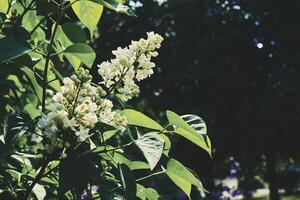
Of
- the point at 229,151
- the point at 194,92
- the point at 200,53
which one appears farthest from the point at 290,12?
the point at 229,151

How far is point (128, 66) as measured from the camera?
1.41 metres

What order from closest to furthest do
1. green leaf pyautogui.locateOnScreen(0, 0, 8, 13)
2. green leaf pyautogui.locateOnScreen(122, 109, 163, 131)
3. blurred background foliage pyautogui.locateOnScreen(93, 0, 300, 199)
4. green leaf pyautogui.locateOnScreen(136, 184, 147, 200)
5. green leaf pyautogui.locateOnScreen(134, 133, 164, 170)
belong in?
green leaf pyautogui.locateOnScreen(134, 133, 164, 170), green leaf pyautogui.locateOnScreen(122, 109, 163, 131), green leaf pyautogui.locateOnScreen(136, 184, 147, 200), green leaf pyautogui.locateOnScreen(0, 0, 8, 13), blurred background foliage pyautogui.locateOnScreen(93, 0, 300, 199)

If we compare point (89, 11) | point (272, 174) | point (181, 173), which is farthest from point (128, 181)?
point (272, 174)

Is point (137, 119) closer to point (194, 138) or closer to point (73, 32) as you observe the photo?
point (194, 138)

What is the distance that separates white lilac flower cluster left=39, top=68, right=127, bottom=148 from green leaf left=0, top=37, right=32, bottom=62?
157 millimetres

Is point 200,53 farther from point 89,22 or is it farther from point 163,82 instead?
point 89,22

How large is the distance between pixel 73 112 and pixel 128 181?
0.88ft

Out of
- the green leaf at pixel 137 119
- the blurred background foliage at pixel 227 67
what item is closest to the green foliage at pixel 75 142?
the green leaf at pixel 137 119

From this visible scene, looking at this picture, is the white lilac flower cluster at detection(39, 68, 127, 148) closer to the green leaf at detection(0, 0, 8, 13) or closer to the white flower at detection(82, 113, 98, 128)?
the white flower at detection(82, 113, 98, 128)

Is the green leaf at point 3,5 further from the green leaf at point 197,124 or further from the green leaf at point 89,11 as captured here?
the green leaf at point 197,124

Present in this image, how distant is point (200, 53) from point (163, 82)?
89cm

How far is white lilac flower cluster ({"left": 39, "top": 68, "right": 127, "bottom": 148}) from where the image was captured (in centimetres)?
120

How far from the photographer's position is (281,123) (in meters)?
7.95

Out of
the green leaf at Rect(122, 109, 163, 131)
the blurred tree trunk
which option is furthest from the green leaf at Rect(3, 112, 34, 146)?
the blurred tree trunk
